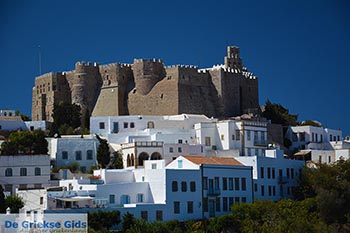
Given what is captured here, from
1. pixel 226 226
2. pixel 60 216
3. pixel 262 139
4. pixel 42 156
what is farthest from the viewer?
pixel 262 139

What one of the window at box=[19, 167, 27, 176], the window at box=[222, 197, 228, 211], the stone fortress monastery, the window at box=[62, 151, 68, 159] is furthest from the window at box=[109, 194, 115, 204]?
the stone fortress monastery

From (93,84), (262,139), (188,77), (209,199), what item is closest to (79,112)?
(93,84)

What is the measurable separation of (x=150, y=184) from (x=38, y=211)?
8.04 m

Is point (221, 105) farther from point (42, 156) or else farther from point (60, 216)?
point (60, 216)

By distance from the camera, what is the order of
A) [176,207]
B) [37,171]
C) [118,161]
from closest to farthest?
[176,207] < [37,171] < [118,161]

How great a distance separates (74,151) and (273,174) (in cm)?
1415

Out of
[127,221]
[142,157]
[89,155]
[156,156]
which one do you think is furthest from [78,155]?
[127,221]

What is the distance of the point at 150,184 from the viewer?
5153 cm

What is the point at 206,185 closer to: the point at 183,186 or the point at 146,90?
the point at 183,186

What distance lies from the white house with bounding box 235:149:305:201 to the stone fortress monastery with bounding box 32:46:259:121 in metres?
14.1

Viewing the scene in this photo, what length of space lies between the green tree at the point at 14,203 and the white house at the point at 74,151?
13.3 meters

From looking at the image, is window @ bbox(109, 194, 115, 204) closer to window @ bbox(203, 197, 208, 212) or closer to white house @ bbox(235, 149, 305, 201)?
window @ bbox(203, 197, 208, 212)

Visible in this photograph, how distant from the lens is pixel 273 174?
5894 cm

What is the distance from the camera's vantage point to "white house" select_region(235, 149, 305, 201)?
57.4 meters
